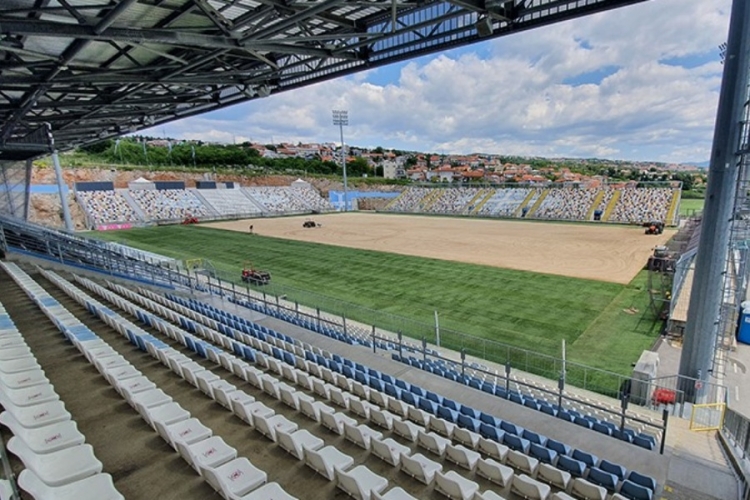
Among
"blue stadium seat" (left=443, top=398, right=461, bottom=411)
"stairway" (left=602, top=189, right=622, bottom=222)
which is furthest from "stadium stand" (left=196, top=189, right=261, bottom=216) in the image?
"blue stadium seat" (left=443, top=398, right=461, bottom=411)

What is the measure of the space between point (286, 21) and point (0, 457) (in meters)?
9.22

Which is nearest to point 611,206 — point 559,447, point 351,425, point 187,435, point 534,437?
point 534,437

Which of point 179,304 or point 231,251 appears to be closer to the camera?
point 179,304

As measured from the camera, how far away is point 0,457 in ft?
14.9

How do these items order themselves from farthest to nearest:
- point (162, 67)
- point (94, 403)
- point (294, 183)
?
point (294, 183)
point (162, 67)
point (94, 403)

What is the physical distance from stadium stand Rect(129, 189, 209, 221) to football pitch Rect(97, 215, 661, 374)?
92.5 ft

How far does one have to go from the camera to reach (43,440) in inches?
195

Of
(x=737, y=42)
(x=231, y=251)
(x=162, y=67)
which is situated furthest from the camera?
(x=231, y=251)

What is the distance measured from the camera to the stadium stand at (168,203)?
58.2 metres

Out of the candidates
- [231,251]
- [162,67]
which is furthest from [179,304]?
[231,251]

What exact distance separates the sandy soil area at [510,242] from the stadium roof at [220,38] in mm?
17963

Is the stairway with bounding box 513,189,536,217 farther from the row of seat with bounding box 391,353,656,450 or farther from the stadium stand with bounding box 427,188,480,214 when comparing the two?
the row of seat with bounding box 391,353,656,450

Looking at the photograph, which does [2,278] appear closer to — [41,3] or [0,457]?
[41,3]

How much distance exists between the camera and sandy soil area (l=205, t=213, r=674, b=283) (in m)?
26.8
